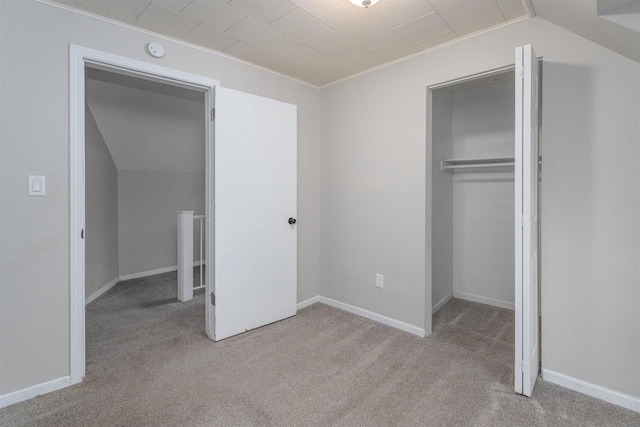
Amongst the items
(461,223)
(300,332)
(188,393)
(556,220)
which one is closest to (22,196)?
(188,393)

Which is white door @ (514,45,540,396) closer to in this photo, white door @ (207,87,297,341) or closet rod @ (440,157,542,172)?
closet rod @ (440,157,542,172)

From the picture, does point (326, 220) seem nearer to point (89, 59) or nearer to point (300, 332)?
point (300, 332)

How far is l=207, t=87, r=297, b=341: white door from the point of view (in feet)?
8.40

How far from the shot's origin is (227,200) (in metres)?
2.59

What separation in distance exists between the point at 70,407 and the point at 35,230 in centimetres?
104

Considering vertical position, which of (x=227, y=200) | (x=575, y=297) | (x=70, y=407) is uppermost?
(x=227, y=200)

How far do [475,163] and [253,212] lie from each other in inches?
94.7

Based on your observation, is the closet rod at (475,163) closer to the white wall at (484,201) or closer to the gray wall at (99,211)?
the white wall at (484,201)

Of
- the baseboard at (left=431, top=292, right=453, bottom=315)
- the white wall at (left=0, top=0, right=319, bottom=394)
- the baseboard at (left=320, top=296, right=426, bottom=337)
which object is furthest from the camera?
the baseboard at (left=431, top=292, right=453, bottom=315)

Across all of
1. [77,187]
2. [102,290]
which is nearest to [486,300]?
[77,187]

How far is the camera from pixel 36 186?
1.86 meters

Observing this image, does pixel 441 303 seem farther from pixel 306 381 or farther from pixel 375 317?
pixel 306 381

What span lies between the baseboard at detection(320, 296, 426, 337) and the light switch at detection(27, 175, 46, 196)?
8.41ft

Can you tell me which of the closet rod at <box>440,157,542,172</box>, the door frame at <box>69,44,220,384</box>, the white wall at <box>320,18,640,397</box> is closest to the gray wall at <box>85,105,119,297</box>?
the door frame at <box>69,44,220,384</box>
